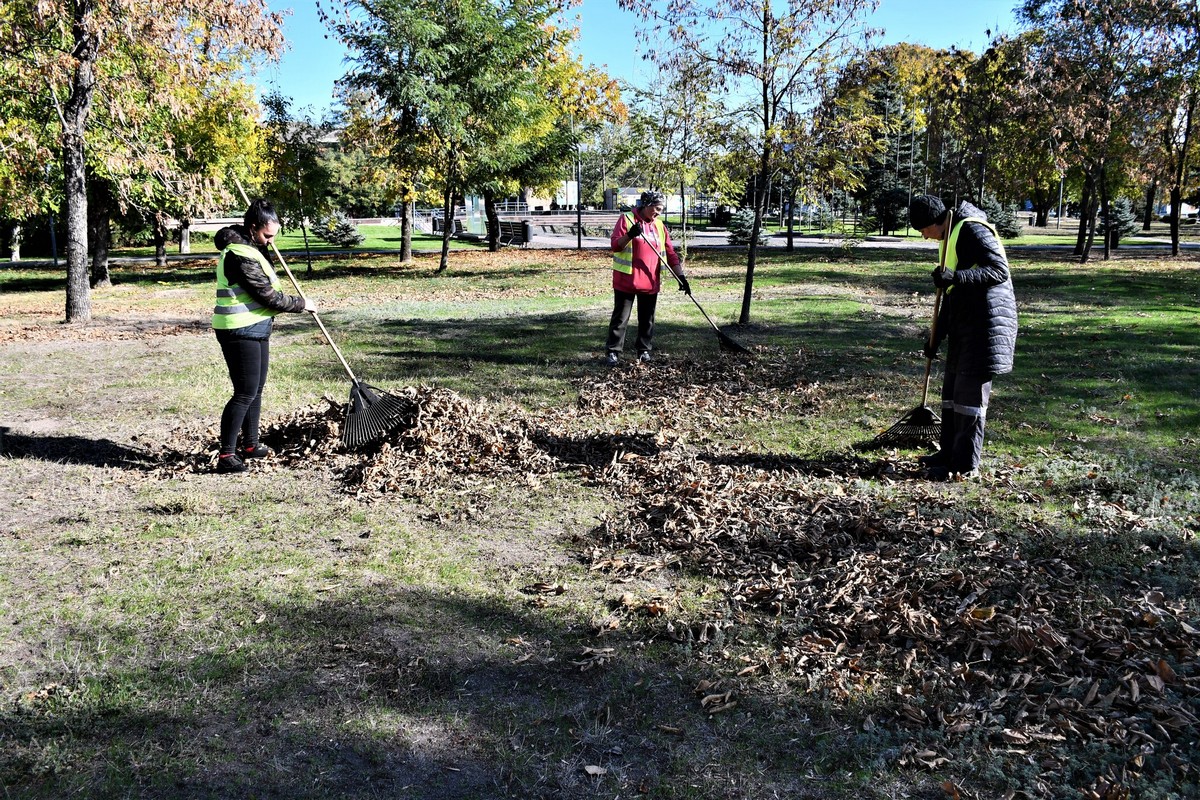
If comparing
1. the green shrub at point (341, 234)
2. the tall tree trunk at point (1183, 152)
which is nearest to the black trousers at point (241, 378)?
the tall tree trunk at point (1183, 152)

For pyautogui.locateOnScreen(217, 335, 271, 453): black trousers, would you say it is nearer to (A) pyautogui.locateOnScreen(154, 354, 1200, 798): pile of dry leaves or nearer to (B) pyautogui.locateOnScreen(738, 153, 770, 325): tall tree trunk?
(A) pyautogui.locateOnScreen(154, 354, 1200, 798): pile of dry leaves

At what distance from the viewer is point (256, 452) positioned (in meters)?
6.61

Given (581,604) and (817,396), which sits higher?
(817,396)

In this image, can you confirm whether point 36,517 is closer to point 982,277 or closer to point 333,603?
point 333,603

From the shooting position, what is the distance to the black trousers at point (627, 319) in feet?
31.9

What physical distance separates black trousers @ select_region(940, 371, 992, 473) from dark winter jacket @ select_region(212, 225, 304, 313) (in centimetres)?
471

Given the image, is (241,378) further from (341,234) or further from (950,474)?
(341,234)

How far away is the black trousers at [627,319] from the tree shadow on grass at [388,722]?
5.99 metres

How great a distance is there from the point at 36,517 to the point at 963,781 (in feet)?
18.2

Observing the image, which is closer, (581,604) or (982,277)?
(581,604)

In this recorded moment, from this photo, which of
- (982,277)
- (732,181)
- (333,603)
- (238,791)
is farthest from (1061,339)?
(238,791)

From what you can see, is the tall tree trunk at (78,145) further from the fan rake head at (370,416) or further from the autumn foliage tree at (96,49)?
the fan rake head at (370,416)

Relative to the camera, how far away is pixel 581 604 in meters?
4.34

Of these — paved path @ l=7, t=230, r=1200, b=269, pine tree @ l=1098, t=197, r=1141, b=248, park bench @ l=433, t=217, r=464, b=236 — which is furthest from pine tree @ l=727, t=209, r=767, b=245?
park bench @ l=433, t=217, r=464, b=236
